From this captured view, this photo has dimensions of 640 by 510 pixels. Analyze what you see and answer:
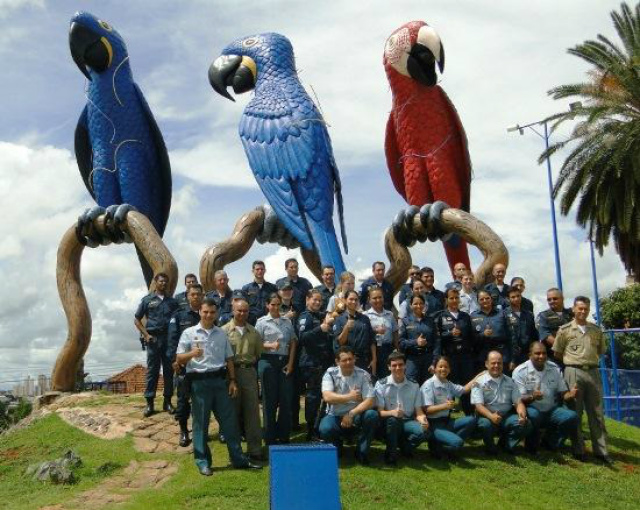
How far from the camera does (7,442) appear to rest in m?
8.29

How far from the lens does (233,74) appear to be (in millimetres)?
11117

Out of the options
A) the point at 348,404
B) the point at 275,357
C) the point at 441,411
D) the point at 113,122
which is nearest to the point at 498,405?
the point at 441,411

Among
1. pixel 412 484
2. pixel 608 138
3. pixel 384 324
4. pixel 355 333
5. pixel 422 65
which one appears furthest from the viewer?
pixel 608 138

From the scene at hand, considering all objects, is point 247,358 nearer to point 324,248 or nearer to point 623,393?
point 324,248

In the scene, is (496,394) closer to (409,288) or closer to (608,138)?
(409,288)

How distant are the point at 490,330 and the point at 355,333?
1.43m

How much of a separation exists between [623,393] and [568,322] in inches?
217

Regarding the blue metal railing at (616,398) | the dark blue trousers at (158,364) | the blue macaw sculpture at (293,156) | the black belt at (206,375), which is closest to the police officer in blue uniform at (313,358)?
the black belt at (206,375)

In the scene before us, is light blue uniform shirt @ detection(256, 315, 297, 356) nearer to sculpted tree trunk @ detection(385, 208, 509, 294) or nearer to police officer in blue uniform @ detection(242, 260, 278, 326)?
police officer in blue uniform @ detection(242, 260, 278, 326)

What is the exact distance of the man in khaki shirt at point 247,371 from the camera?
20.8 ft

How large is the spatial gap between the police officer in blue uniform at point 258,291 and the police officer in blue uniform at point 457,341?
1903 mm

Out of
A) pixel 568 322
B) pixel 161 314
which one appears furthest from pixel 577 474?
pixel 161 314

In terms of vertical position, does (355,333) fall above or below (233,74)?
below

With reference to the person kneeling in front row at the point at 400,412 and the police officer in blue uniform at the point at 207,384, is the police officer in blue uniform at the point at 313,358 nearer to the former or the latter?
the person kneeling in front row at the point at 400,412
